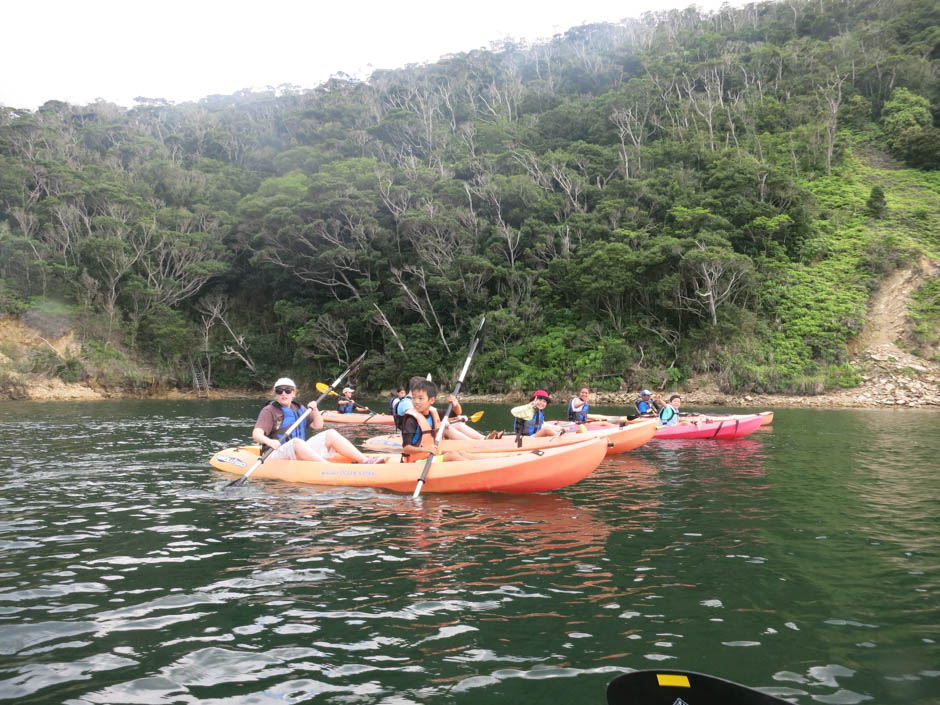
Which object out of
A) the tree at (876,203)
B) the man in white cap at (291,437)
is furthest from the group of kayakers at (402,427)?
the tree at (876,203)

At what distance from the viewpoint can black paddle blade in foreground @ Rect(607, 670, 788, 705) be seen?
2174 millimetres

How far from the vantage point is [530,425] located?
10664 millimetres

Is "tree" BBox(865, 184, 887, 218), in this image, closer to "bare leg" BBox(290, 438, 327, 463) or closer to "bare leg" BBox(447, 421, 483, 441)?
"bare leg" BBox(447, 421, 483, 441)

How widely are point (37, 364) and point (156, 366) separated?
6412mm

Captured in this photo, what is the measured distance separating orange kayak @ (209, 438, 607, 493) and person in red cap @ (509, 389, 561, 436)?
202 cm

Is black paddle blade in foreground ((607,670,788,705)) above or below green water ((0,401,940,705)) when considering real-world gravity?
above

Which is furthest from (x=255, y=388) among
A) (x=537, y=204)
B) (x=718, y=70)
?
(x=718, y=70)

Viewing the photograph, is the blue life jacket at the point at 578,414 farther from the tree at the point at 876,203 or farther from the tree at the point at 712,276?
the tree at the point at 876,203

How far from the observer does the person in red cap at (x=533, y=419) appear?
31.8 feet

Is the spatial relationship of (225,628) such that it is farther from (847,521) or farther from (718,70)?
(718,70)

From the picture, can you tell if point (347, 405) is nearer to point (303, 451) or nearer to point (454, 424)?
point (454, 424)

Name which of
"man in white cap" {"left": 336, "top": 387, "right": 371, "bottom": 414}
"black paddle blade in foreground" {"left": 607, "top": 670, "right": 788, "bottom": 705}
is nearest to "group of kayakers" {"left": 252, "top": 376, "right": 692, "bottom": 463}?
"black paddle blade in foreground" {"left": 607, "top": 670, "right": 788, "bottom": 705}

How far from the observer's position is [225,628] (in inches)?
142

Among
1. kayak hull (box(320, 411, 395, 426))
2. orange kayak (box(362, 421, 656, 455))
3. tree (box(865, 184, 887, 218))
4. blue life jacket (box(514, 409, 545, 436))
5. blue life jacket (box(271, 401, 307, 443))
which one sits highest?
tree (box(865, 184, 887, 218))
